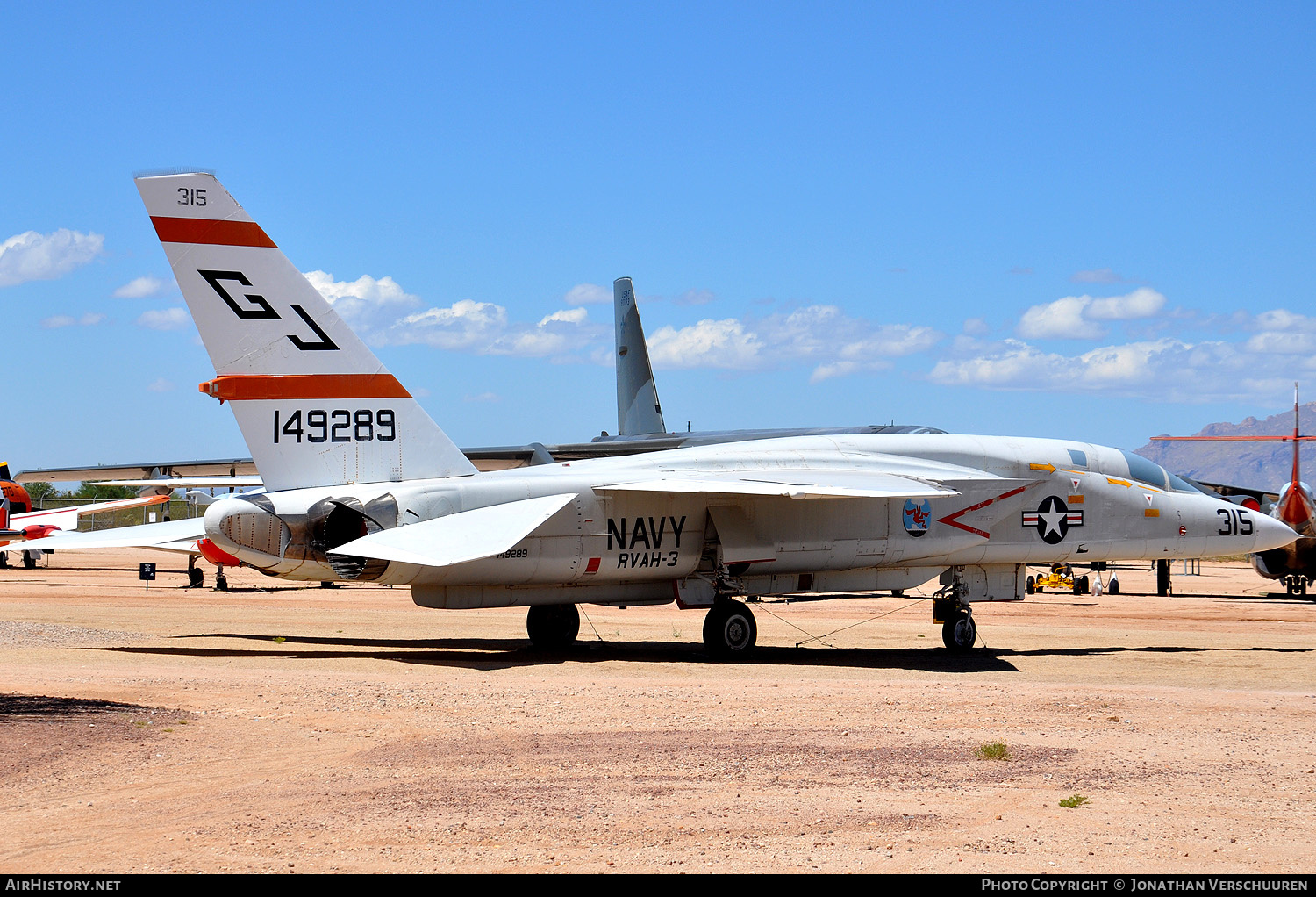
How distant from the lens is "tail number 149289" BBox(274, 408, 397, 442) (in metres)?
15.3

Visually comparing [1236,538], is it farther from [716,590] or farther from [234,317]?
[234,317]

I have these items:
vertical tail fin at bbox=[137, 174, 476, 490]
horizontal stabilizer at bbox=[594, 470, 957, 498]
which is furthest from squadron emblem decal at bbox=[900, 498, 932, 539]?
vertical tail fin at bbox=[137, 174, 476, 490]

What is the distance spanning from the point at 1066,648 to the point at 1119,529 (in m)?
2.05

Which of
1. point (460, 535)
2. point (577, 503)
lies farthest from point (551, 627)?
point (460, 535)

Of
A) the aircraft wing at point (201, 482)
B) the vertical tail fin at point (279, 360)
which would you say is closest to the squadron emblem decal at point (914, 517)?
the vertical tail fin at point (279, 360)

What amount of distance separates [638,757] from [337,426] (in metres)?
8.16

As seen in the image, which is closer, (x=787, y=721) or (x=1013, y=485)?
(x=787, y=721)

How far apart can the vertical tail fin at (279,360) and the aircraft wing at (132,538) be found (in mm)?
1786

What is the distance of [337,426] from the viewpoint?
608 inches

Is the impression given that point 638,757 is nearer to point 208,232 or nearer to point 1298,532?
point 208,232

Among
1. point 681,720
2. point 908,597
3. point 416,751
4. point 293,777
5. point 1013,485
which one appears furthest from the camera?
point 908,597

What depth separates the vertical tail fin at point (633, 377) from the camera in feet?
118

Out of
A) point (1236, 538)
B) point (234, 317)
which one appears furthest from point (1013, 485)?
point (234, 317)

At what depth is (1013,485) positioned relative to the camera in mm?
17969
